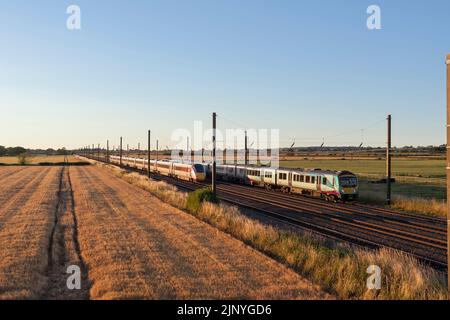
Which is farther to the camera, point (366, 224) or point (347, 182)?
point (347, 182)

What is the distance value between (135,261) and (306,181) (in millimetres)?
26095

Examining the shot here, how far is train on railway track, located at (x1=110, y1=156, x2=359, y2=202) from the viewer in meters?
32.5

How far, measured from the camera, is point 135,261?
12469 mm

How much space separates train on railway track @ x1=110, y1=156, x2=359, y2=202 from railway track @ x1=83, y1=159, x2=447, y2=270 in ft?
5.09

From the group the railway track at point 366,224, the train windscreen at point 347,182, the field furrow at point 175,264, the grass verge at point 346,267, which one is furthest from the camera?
the train windscreen at point 347,182

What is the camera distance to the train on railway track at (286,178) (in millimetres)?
32500

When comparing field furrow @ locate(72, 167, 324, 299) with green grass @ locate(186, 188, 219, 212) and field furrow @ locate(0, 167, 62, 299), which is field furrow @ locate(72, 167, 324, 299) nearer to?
field furrow @ locate(0, 167, 62, 299)

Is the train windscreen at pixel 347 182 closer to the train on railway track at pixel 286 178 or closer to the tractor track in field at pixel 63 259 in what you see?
the train on railway track at pixel 286 178

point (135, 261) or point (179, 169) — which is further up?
point (179, 169)

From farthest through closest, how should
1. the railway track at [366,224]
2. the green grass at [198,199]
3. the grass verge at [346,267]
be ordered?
the green grass at [198,199], the railway track at [366,224], the grass verge at [346,267]

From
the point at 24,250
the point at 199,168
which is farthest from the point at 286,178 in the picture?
the point at 24,250

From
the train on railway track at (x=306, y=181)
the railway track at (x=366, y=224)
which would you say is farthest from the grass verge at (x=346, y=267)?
the train on railway track at (x=306, y=181)

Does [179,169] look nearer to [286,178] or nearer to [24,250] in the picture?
[286,178]
